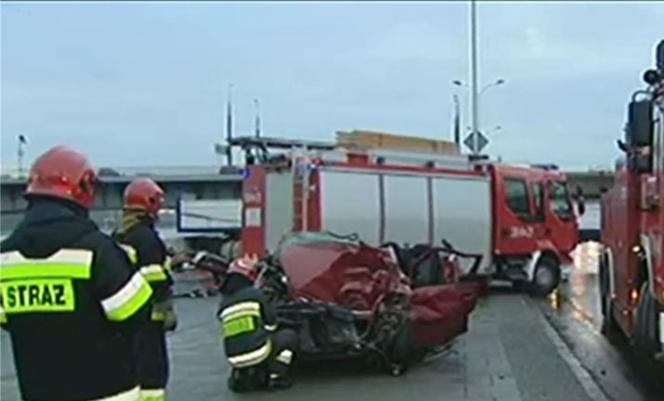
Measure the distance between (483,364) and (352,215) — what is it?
9.41 metres

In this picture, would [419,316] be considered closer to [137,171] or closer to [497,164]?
[497,164]

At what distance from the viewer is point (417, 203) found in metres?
23.7

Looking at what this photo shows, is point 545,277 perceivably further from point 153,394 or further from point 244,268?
point 153,394

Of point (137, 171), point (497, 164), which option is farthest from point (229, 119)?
point (497, 164)

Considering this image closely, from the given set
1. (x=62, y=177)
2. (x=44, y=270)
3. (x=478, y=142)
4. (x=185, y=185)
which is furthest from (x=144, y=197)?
(x=185, y=185)

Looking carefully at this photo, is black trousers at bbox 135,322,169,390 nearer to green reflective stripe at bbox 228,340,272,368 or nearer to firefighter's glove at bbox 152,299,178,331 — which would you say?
firefighter's glove at bbox 152,299,178,331

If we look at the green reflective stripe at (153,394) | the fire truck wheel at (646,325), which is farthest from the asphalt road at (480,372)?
the green reflective stripe at (153,394)

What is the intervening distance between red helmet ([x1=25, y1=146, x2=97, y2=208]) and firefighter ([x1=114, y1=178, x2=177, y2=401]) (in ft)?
7.18

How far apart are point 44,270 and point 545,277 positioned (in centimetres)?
2118

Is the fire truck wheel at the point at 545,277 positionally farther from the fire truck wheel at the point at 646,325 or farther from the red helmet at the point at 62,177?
the red helmet at the point at 62,177

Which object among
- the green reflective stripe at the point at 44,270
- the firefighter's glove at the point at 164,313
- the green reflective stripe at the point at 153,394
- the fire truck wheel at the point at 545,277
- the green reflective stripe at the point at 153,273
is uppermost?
the green reflective stripe at the point at 44,270

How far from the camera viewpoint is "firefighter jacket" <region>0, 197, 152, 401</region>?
4.64 metres

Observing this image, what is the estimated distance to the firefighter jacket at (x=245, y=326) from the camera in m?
10.4

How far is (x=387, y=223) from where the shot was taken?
2288 cm
